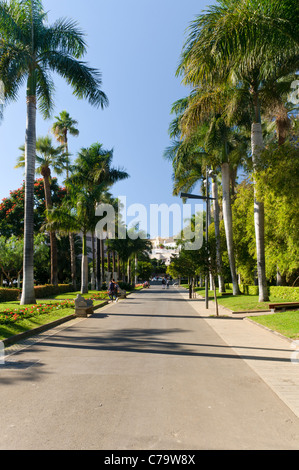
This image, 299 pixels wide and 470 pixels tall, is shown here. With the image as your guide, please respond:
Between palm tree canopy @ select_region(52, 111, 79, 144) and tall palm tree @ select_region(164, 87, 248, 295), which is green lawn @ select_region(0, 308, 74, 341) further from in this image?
palm tree canopy @ select_region(52, 111, 79, 144)

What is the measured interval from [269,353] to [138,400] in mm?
4355

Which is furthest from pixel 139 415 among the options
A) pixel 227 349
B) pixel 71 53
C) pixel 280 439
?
pixel 71 53

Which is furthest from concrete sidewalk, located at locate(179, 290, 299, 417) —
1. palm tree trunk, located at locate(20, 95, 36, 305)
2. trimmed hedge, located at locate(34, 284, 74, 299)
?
trimmed hedge, located at locate(34, 284, 74, 299)

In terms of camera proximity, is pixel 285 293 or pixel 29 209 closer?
pixel 29 209

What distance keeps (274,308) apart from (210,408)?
482 inches

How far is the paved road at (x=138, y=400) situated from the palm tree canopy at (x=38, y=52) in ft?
50.3

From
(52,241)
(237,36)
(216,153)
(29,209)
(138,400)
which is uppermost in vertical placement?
(216,153)

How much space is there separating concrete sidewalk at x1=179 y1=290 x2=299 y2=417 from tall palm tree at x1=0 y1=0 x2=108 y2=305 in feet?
36.1

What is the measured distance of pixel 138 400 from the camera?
17.3 ft

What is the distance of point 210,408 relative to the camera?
16.3 feet

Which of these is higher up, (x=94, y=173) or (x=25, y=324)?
(x=94, y=173)

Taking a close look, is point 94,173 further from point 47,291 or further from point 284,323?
point 284,323

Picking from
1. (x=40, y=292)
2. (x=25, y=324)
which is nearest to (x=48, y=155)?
(x=40, y=292)
